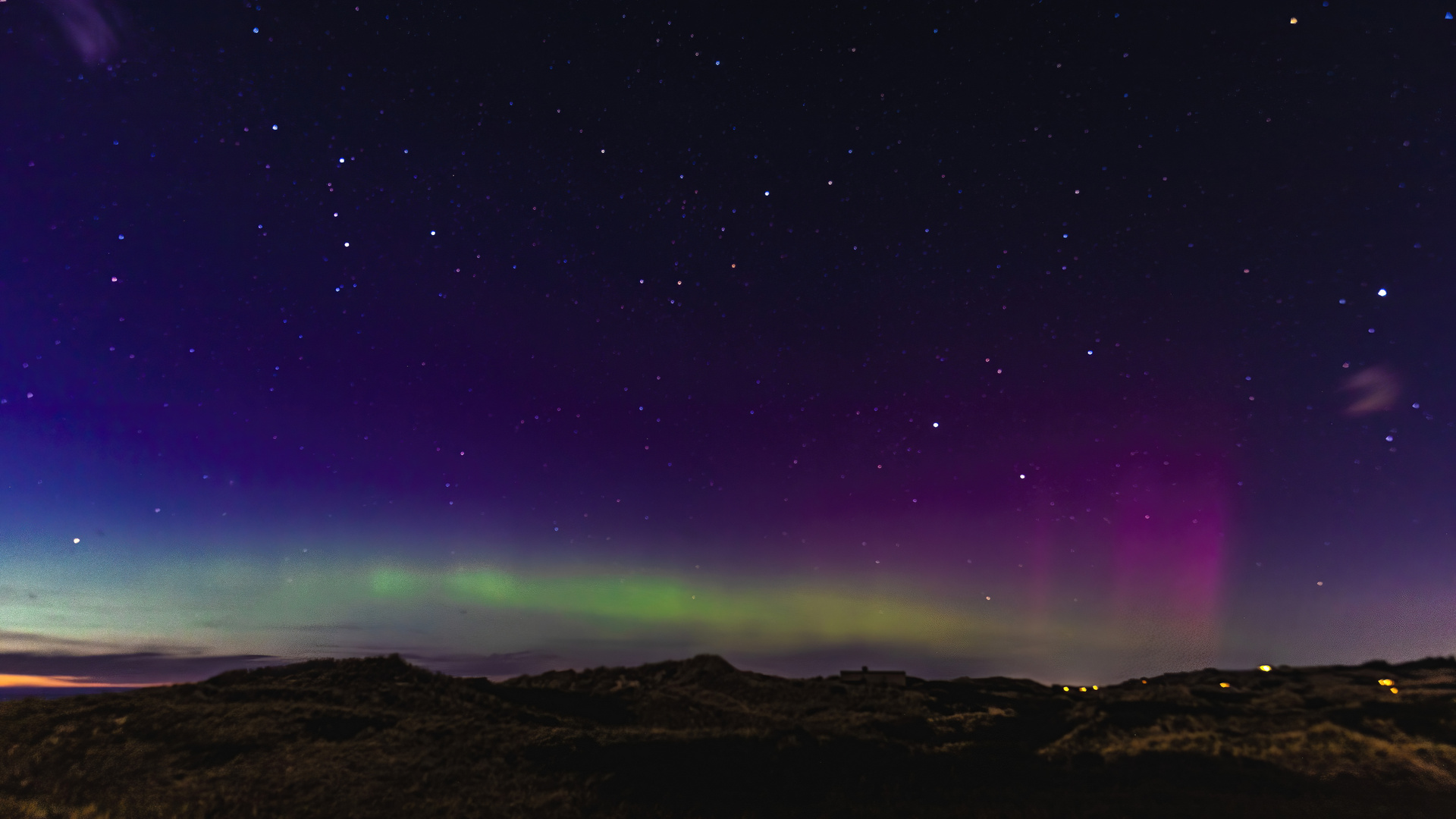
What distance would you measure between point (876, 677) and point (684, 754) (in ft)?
124

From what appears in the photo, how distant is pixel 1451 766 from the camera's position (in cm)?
2472

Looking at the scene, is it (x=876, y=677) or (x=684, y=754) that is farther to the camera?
(x=876, y=677)

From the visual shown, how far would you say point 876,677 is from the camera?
62.6 m

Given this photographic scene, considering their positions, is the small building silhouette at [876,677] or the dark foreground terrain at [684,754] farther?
the small building silhouette at [876,677]

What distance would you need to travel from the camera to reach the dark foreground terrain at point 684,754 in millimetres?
22156

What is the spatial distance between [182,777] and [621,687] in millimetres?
25856

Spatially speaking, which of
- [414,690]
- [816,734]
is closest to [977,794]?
[816,734]

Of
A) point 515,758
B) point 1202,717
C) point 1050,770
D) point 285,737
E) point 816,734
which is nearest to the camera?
point 1050,770

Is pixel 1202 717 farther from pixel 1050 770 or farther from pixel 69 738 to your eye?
pixel 69 738

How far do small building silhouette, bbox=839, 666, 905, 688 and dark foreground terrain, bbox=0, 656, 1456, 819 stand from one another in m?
15.2

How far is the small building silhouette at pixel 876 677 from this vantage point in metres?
59.1

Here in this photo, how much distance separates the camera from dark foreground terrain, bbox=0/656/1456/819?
→ 72.7ft

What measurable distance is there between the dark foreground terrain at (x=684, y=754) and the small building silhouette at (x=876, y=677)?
50.0 ft

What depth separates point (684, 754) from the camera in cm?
2906
